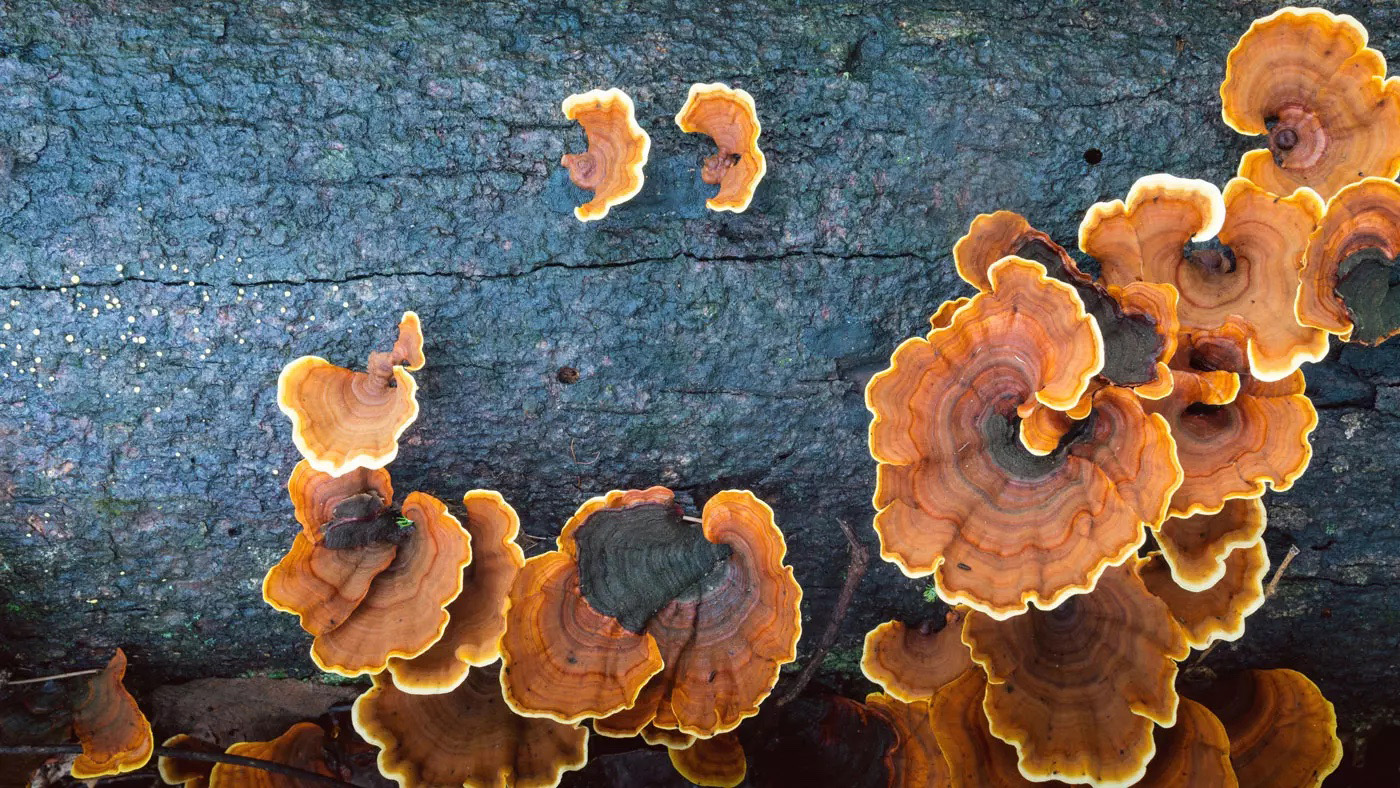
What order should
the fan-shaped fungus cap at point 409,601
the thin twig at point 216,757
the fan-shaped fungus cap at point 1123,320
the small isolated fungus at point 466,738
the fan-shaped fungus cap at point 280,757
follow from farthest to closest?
the fan-shaped fungus cap at point 280,757 < the thin twig at point 216,757 < the small isolated fungus at point 466,738 < the fan-shaped fungus cap at point 409,601 < the fan-shaped fungus cap at point 1123,320

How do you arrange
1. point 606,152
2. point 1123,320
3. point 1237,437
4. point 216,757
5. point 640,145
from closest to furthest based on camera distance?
point 1123,320 → point 1237,437 → point 640,145 → point 606,152 → point 216,757

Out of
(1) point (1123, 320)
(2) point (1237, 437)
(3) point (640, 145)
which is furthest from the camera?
(3) point (640, 145)

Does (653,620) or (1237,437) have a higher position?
(1237,437)

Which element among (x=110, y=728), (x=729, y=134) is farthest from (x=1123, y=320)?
(x=110, y=728)

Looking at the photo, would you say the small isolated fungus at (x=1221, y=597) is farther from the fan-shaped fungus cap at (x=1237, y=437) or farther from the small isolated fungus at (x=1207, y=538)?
the fan-shaped fungus cap at (x=1237, y=437)

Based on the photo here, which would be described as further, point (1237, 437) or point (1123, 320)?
point (1237, 437)

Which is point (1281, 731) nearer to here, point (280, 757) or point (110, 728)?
point (280, 757)

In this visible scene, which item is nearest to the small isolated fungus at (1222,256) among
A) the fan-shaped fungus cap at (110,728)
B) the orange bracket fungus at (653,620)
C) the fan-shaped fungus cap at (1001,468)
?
the fan-shaped fungus cap at (1001,468)
